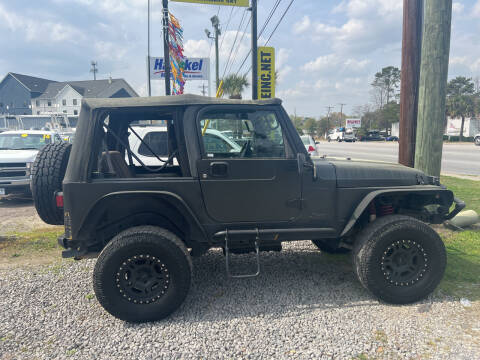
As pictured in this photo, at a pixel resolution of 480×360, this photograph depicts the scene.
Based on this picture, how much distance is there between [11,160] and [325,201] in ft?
26.4

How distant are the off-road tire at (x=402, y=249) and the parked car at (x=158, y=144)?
165cm

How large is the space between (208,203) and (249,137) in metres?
0.79

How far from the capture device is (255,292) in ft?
12.4

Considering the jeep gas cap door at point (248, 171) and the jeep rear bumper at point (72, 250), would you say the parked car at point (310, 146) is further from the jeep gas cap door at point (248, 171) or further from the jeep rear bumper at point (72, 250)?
the jeep rear bumper at point (72, 250)

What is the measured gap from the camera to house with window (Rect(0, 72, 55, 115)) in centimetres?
6178

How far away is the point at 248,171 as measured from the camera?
3357 mm

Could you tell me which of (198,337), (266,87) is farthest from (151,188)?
(266,87)

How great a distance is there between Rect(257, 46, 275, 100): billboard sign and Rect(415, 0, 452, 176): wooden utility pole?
652 centimetres

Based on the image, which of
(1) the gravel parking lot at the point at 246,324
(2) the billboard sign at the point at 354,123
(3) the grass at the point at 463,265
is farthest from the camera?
(2) the billboard sign at the point at 354,123

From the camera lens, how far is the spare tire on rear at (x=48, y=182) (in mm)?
3457

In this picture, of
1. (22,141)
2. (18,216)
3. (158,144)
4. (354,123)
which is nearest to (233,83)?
(22,141)

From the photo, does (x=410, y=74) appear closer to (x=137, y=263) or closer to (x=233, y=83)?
(x=137, y=263)

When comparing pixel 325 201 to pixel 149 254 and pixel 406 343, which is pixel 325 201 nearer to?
pixel 406 343

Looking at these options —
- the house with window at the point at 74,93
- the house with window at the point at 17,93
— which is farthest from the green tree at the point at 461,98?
the house with window at the point at 17,93
